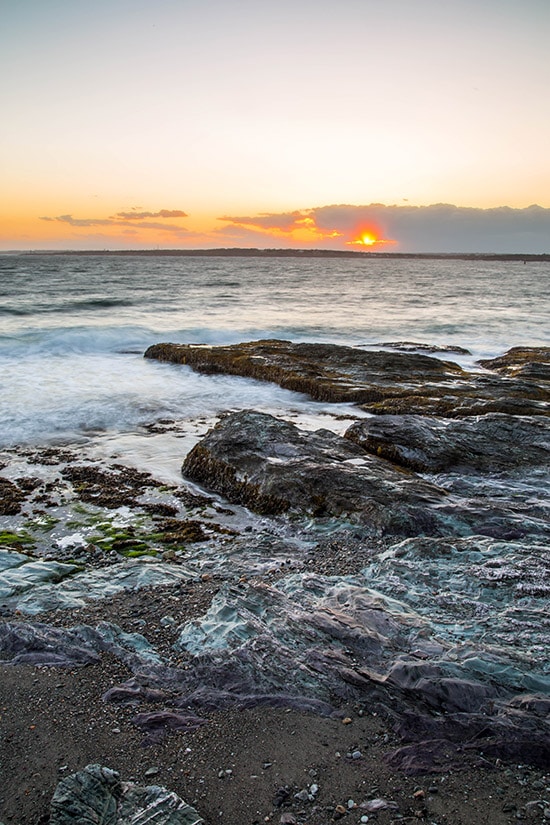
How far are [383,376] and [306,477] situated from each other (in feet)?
29.2

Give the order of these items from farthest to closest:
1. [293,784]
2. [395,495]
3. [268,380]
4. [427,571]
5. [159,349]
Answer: [159,349] → [268,380] → [395,495] → [427,571] → [293,784]

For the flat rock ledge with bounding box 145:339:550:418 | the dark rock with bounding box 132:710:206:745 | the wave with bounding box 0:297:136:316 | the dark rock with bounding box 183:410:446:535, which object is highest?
the wave with bounding box 0:297:136:316

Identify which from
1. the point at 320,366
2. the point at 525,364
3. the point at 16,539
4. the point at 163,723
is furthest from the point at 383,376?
the point at 163,723

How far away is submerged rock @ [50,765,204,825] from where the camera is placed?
10.5 ft

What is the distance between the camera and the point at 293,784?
11.6 feet

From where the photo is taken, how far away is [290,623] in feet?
16.8

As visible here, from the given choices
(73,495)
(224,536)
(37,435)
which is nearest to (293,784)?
(224,536)

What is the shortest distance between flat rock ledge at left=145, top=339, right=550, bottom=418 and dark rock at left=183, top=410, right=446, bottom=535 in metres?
4.44

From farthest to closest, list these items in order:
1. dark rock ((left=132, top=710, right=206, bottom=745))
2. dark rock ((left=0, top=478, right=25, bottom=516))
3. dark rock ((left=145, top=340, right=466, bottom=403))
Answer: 1. dark rock ((left=145, top=340, right=466, bottom=403))
2. dark rock ((left=0, top=478, right=25, bottom=516))
3. dark rock ((left=132, top=710, right=206, bottom=745))

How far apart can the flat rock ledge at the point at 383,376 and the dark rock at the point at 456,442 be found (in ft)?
6.48

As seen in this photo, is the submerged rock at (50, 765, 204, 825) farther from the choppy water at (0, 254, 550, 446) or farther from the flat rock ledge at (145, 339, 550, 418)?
the flat rock ledge at (145, 339, 550, 418)

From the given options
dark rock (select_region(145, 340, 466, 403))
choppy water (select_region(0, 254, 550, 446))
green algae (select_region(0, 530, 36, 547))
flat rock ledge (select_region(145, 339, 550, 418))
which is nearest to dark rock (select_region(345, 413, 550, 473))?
flat rock ledge (select_region(145, 339, 550, 418))

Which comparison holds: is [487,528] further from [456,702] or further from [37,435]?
[37,435]

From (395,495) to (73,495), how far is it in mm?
4762
